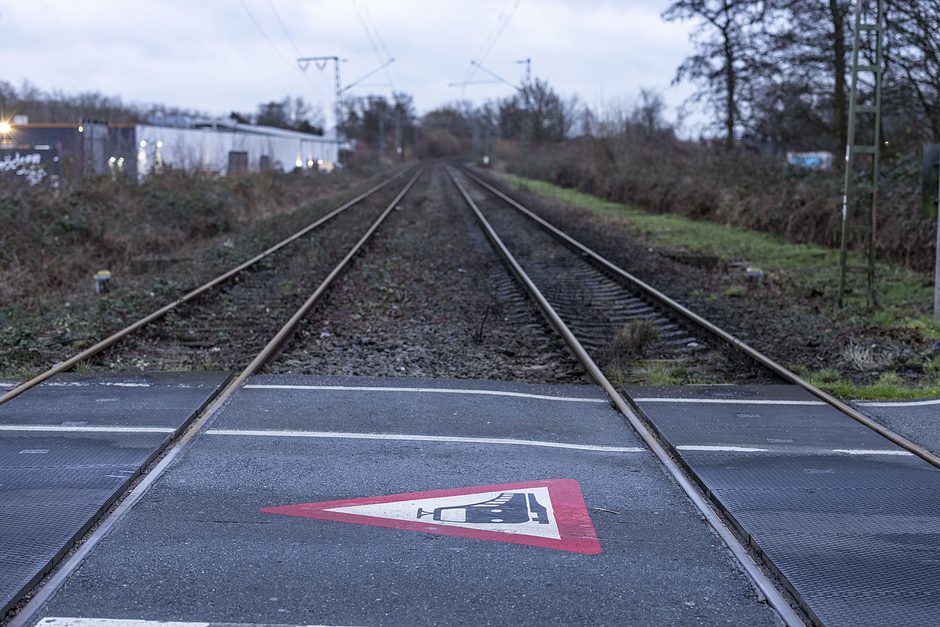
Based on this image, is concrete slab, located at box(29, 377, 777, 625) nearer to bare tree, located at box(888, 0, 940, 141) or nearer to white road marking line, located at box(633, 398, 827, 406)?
white road marking line, located at box(633, 398, 827, 406)

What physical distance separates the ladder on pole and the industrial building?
Answer: 15009mm

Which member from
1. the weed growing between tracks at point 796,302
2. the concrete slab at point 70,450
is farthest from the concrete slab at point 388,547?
the weed growing between tracks at point 796,302

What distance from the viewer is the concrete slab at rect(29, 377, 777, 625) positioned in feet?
12.2

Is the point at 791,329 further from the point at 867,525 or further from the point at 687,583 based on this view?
the point at 687,583

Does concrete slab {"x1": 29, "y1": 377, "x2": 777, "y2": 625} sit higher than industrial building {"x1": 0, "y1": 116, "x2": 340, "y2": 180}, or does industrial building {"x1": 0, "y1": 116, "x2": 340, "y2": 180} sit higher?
industrial building {"x1": 0, "y1": 116, "x2": 340, "y2": 180}

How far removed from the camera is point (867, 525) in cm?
466

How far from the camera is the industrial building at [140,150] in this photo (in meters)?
22.8

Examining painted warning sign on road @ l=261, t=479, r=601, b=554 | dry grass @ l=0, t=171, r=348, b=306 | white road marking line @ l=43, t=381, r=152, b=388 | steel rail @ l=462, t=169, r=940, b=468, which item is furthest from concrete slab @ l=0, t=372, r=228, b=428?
dry grass @ l=0, t=171, r=348, b=306

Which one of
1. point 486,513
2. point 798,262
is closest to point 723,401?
point 486,513

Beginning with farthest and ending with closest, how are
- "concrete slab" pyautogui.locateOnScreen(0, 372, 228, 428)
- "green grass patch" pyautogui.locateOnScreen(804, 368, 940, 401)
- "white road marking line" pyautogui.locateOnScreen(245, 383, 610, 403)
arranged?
"green grass patch" pyautogui.locateOnScreen(804, 368, 940, 401)
"white road marking line" pyautogui.locateOnScreen(245, 383, 610, 403)
"concrete slab" pyautogui.locateOnScreen(0, 372, 228, 428)

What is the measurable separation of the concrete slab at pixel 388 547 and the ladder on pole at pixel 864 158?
7.13m

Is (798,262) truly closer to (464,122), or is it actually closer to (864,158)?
(864,158)

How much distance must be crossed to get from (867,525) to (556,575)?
68.3 inches

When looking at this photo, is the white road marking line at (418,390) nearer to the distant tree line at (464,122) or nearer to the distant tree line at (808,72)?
the distant tree line at (808,72)
